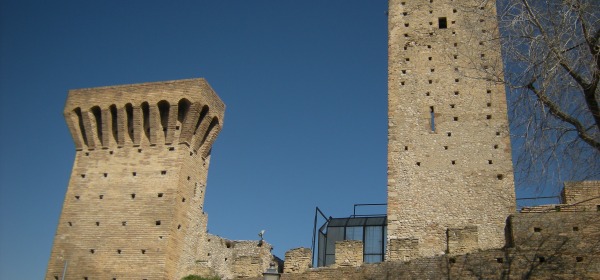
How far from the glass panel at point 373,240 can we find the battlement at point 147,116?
5972mm

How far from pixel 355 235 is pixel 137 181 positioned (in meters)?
6.62

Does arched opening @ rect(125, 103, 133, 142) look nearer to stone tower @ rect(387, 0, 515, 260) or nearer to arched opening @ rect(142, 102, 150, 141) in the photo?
arched opening @ rect(142, 102, 150, 141)

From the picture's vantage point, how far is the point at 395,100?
1791cm

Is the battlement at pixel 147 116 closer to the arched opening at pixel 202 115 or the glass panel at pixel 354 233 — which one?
the arched opening at pixel 202 115

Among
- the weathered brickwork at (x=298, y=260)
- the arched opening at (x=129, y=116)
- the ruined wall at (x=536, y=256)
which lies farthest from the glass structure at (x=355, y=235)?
the arched opening at (x=129, y=116)

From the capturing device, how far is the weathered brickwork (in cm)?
1373

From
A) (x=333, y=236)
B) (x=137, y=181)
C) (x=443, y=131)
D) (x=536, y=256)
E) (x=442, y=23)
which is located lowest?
(x=536, y=256)

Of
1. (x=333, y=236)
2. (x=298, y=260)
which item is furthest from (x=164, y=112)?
(x=298, y=260)

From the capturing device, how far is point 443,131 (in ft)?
56.6

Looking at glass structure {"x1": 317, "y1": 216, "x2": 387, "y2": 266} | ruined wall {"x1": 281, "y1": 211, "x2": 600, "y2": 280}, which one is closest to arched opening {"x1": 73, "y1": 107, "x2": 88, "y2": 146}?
glass structure {"x1": 317, "y1": 216, "x2": 387, "y2": 266}

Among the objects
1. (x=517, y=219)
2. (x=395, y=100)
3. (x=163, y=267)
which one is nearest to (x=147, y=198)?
(x=163, y=267)

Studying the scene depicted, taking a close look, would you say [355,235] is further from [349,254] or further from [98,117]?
[98,117]

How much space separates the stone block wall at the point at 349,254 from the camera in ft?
43.7

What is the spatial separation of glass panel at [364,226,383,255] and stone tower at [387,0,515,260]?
1123mm
